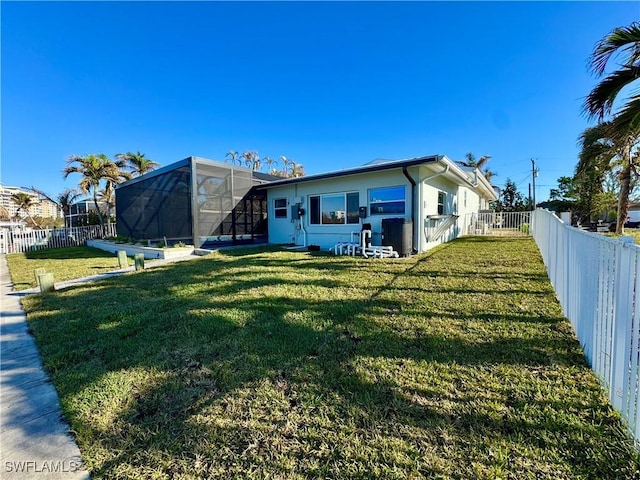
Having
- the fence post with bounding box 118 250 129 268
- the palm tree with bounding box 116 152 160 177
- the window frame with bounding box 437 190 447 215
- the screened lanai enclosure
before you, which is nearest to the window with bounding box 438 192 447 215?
the window frame with bounding box 437 190 447 215

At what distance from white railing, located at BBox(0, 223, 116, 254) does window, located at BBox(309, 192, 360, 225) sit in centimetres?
1467

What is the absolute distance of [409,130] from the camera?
1759 centimetres

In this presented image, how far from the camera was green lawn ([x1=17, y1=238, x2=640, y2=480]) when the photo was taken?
1.54 meters

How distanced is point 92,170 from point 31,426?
1774cm

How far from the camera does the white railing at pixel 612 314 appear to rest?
160 cm

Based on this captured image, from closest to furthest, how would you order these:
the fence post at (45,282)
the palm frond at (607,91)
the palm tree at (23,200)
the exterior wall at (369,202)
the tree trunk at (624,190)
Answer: the palm frond at (607,91)
the fence post at (45,282)
the exterior wall at (369,202)
the tree trunk at (624,190)
the palm tree at (23,200)

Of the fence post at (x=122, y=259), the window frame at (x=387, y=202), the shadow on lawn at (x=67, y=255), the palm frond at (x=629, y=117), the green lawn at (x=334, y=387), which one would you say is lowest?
the green lawn at (x=334, y=387)

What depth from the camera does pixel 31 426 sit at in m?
1.93

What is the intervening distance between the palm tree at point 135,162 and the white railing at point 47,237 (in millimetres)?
3899

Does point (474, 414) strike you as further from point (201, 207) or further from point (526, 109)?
point (526, 109)

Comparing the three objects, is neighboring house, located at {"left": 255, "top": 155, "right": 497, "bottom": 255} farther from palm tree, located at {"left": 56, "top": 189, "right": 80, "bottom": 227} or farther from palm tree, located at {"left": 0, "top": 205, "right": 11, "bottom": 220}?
palm tree, located at {"left": 0, "top": 205, "right": 11, "bottom": 220}

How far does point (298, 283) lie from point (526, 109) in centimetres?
1660

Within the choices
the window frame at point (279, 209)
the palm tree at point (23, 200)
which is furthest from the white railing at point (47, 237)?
the window frame at point (279, 209)

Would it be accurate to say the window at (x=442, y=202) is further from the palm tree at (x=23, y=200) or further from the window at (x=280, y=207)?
the palm tree at (x=23, y=200)
